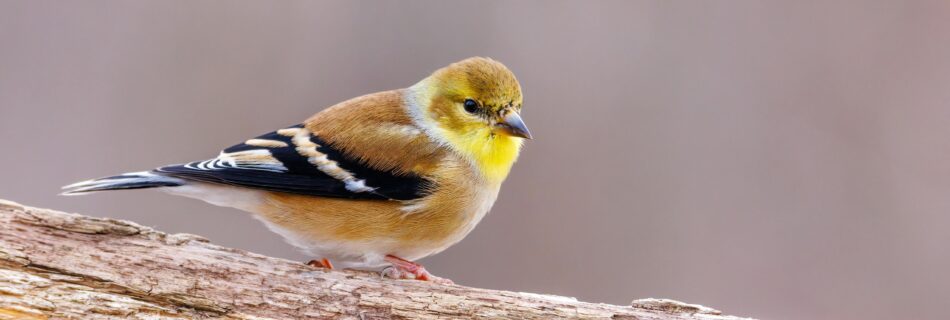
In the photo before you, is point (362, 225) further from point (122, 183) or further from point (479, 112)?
point (122, 183)

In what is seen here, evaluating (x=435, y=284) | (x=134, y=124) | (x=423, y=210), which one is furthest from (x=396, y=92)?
(x=134, y=124)

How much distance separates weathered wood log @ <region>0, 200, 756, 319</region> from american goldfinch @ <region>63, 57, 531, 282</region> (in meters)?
0.31

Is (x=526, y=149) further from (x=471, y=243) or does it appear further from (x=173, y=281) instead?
(x=173, y=281)

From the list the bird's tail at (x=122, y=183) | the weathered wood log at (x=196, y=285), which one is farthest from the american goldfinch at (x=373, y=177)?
the weathered wood log at (x=196, y=285)

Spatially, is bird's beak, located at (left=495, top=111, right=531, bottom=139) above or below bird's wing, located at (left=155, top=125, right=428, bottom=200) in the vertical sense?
above

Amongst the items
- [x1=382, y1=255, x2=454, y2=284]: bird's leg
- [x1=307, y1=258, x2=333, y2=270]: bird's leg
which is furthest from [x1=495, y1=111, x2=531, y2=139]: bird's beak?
[x1=307, y1=258, x2=333, y2=270]: bird's leg

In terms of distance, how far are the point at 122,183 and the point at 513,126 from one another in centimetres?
214

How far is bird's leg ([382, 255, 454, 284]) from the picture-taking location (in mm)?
4734

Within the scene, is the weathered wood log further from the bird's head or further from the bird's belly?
the bird's head

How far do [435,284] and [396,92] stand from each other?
1500mm

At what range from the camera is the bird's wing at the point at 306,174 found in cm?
462

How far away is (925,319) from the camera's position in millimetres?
7125

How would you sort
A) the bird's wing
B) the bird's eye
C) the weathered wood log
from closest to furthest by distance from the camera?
the weathered wood log < the bird's wing < the bird's eye

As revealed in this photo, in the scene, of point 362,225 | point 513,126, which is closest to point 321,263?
point 362,225
